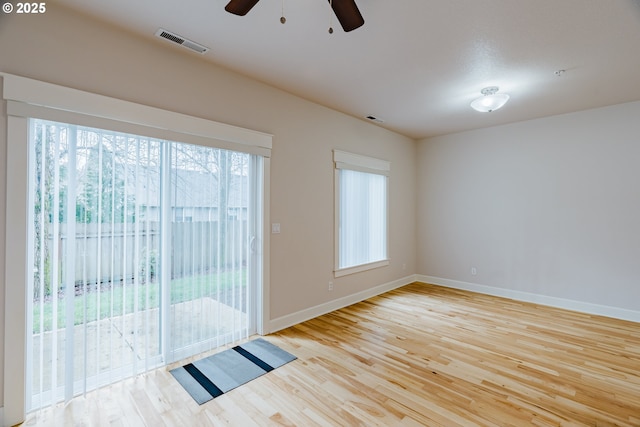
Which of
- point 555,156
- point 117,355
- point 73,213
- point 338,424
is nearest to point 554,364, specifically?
point 338,424

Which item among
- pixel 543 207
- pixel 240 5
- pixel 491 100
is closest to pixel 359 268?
pixel 491 100

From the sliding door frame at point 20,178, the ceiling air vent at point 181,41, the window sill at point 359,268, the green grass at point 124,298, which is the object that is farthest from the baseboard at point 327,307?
the ceiling air vent at point 181,41

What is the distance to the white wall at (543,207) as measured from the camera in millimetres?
3807

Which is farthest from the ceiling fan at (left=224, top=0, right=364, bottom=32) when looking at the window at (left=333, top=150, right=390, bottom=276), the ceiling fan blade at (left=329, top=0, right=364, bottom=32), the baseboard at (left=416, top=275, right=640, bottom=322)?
the baseboard at (left=416, top=275, right=640, bottom=322)

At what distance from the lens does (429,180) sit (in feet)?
18.7

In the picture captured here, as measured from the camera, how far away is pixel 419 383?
92.3 inches

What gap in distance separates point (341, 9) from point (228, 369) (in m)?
2.88

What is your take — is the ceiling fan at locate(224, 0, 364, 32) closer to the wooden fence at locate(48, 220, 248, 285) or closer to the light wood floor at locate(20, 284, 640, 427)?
the wooden fence at locate(48, 220, 248, 285)

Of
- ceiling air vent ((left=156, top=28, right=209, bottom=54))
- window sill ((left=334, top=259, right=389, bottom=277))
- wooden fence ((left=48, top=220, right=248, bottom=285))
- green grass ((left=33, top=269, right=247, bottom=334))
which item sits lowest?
window sill ((left=334, top=259, right=389, bottom=277))

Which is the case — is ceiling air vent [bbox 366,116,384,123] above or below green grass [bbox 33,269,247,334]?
above

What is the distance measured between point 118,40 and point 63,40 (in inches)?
13.9

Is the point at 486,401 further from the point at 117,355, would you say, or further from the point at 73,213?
the point at 73,213

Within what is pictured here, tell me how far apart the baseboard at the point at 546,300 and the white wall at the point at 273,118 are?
90cm

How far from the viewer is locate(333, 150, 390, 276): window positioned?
13.9 ft
